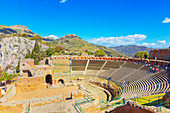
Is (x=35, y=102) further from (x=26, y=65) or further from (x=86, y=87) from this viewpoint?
(x=26, y=65)

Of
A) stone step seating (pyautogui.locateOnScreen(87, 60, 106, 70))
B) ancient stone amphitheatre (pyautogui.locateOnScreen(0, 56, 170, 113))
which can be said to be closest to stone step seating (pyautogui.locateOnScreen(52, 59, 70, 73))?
ancient stone amphitheatre (pyautogui.locateOnScreen(0, 56, 170, 113))

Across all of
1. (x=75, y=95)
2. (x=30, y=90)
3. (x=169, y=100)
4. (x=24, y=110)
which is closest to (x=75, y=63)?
(x=30, y=90)

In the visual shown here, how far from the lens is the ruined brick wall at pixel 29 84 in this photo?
18.9 meters

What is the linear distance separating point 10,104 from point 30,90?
11145mm

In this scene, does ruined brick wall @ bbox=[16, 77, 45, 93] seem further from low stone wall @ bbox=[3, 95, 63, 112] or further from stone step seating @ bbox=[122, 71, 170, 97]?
stone step seating @ bbox=[122, 71, 170, 97]

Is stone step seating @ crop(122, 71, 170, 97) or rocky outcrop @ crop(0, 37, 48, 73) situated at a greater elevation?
rocky outcrop @ crop(0, 37, 48, 73)

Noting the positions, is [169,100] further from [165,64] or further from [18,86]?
[165,64]

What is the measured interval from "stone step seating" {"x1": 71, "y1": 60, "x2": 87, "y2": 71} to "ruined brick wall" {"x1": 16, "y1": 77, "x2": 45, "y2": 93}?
18.7m

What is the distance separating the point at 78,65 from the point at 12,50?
35.9 metres

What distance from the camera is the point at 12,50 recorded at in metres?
53.8

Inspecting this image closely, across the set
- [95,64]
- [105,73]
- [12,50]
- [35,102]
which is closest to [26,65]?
[35,102]

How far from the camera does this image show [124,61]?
1540 inches

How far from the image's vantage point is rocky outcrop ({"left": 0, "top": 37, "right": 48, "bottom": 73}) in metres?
50.6

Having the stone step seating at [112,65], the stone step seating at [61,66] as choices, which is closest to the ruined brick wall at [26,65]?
the stone step seating at [61,66]
